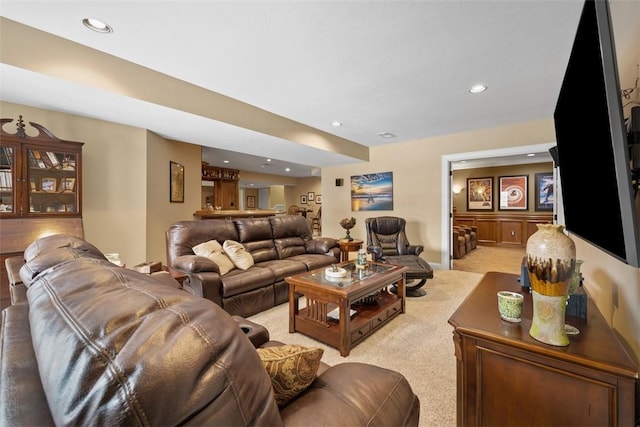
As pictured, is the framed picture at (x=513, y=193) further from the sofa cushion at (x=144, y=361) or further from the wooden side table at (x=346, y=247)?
the sofa cushion at (x=144, y=361)

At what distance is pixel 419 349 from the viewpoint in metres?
2.15

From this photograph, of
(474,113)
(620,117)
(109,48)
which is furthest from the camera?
(474,113)

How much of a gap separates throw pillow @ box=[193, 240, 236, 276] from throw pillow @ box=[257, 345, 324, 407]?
86.7 inches

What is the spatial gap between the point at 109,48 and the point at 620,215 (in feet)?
10.6

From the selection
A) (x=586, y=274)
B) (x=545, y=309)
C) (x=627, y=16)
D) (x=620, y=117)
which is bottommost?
(x=586, y=274)

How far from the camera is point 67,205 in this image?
2.68 metres

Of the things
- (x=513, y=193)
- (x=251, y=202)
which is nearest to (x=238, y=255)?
(x=513, y=193)

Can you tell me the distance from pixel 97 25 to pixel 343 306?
9.12 ft

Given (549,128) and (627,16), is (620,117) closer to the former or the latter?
(627,16)

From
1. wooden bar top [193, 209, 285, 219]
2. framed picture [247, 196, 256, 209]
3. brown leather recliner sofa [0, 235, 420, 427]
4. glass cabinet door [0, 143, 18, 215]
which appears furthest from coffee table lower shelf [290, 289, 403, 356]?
framed picture [247, 196, 256, 209]

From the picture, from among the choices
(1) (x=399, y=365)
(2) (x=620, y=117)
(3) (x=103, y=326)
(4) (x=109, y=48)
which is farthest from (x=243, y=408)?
(4) (x=109, y=48)

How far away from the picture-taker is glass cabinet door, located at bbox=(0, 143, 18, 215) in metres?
2.30

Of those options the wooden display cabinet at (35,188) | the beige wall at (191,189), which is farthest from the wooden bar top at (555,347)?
the wooden display cabinet at (35,188)

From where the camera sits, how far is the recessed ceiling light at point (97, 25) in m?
1.84
